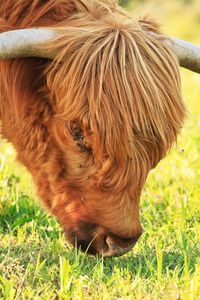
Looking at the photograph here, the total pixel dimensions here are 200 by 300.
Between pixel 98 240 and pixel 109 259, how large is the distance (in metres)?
0.27

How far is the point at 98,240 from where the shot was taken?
110 inches

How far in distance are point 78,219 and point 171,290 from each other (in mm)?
724

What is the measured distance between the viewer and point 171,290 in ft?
8.22

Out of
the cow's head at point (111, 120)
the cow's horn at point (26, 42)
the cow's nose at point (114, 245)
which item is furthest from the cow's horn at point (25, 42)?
the cow's nose at point (114, 245)

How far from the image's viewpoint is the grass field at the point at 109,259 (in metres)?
2.53

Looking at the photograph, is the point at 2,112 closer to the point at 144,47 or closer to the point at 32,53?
the point at 32,53

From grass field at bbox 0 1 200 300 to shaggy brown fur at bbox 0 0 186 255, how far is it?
22cm

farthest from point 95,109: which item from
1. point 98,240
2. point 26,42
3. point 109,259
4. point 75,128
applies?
point 109,259

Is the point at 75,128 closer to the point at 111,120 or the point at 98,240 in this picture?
the point at 111,120

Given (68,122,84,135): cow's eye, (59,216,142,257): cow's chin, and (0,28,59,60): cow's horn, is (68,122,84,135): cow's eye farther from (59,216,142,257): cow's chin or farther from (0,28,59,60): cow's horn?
(59,216,142,257): cow's chin

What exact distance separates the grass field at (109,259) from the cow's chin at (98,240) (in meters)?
0.08

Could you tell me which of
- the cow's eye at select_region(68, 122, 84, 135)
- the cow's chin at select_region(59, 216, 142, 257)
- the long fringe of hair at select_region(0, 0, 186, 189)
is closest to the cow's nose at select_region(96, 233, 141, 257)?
the cow's chin at select_region(59, 216, 142, 257)

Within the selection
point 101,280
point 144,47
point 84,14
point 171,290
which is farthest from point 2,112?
point 171,290

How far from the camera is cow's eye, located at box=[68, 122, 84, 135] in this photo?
2.79m
